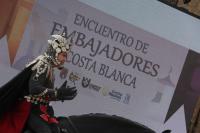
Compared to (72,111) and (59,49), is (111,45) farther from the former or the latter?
(59,49)

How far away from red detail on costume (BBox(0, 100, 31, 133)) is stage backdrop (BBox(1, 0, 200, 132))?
1.91 meters

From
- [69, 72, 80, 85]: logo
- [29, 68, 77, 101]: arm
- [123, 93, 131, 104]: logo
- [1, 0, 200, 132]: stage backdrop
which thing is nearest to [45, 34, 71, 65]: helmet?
[29, 68, 77, 101]: arm

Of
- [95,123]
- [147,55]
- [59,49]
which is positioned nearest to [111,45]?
[147,55]

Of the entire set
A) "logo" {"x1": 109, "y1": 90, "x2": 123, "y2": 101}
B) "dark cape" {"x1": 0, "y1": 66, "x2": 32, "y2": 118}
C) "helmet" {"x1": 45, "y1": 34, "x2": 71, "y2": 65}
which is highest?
"helmet" {"x1": 45, "y1": 34, "x2": 71, "y2": 65}

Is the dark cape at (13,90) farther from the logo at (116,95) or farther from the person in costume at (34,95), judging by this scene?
the logo at (116,95)

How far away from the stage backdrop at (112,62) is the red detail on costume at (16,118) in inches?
75.1

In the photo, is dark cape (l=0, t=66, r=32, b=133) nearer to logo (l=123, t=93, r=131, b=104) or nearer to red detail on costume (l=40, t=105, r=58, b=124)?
red detail on costume (l=40, t=105, r=58, b=124)

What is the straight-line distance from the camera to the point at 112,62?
688cm

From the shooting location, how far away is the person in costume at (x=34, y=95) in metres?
4.34

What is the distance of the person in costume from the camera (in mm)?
4336

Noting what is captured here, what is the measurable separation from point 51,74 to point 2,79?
1.84m

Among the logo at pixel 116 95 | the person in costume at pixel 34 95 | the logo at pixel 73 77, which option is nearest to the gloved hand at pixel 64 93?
the person in costume at pixel 34 95

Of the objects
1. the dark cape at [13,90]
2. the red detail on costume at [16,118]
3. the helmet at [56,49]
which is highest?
the helmet at [56,49]

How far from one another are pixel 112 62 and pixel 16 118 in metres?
2.68
